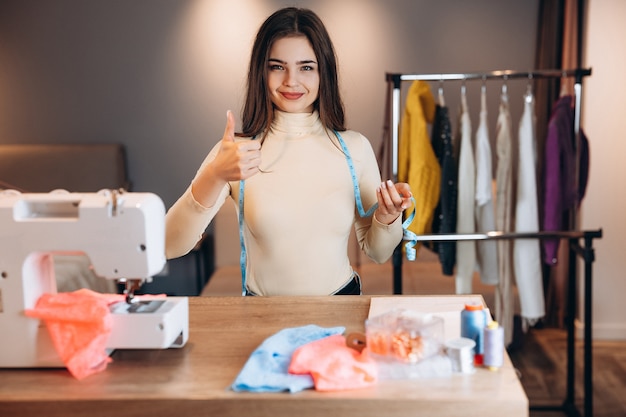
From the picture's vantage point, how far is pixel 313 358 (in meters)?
1.33

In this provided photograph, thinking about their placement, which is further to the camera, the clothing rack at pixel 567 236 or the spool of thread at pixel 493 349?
the clothing rack at pixel 567 236

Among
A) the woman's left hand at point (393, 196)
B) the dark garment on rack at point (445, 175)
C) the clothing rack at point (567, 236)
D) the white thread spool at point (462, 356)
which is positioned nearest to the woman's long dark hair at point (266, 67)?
the woman's left hand at point (393, 196)

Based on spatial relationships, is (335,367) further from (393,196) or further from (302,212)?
(302,212)

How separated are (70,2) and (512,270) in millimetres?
3128

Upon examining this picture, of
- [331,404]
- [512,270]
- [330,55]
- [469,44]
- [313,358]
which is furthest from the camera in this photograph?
[469,44]

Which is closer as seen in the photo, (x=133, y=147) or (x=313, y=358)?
(x=313, y=358)

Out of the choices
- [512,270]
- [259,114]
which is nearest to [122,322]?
[259,114]

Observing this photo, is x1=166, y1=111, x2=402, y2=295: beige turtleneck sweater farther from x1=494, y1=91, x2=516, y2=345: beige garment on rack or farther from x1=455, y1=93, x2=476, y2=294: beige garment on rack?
x1=494, y1=91, x2=516, y2=345: beige garment on rack

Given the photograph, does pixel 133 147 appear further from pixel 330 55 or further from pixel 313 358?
pixel 313 358

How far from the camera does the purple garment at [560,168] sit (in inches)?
121

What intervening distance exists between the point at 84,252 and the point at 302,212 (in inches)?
25.7

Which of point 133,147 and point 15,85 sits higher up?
point 15,85

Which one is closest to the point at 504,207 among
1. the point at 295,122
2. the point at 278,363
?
the point at 295,122

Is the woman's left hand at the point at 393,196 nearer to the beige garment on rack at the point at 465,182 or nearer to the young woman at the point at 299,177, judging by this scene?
the young woman at the point at 299,177
